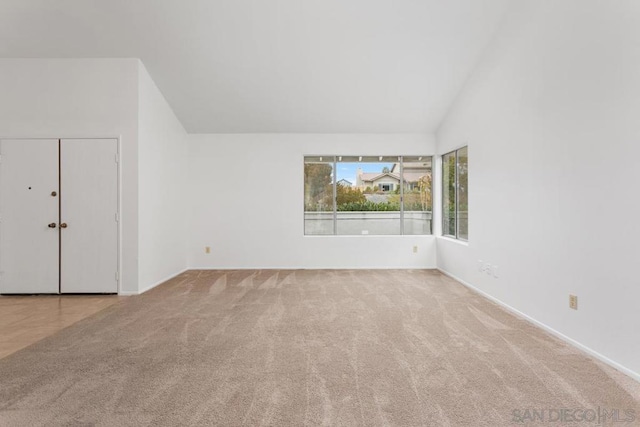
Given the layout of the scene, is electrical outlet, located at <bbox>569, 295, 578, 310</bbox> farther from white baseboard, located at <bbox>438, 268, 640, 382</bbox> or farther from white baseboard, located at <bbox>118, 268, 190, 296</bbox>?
white baseboard, located at <bbox>118, 268, 190, 296</bbox>

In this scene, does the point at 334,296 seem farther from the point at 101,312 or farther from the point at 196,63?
the point at 196,63

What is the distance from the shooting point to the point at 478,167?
5066 mm

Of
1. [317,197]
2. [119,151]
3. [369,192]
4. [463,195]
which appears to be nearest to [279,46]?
[119,151]

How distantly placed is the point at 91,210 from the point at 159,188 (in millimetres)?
1047

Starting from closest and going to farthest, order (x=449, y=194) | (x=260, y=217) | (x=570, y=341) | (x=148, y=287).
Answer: (x=570, y=341)
(x=148, y=287)
(x=449, y=194)
(x=260, y=217)

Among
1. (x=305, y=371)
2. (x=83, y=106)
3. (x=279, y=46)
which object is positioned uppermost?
(x=279, y=46)

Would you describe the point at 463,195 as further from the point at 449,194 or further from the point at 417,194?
the point at 417,194

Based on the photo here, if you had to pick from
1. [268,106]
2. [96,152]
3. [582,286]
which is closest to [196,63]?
[268,106]

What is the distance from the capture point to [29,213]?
504cm

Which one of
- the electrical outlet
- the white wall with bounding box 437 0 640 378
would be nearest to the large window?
the white wall with bounding box 437 0 640 378

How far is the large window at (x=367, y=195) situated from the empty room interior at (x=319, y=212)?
4 cm

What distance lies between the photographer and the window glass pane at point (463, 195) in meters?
5.78

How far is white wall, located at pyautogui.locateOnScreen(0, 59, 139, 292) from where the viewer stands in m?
5.00

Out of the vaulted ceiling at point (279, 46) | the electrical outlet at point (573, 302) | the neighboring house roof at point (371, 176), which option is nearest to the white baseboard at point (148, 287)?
the vaulted ceiling at point (279, 46)
